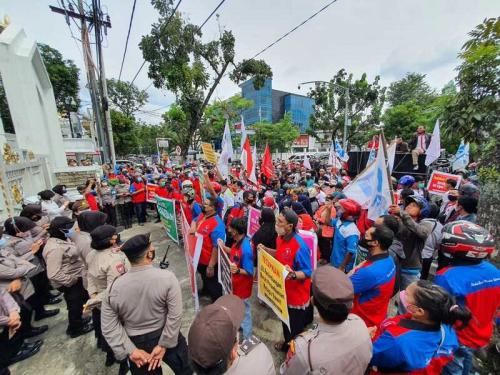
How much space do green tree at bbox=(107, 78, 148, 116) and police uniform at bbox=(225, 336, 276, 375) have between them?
4150 centimetres

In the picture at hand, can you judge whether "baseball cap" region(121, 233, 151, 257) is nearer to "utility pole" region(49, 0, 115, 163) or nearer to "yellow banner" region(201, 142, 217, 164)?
"yellow banner" region(201, 142, 217, 164)

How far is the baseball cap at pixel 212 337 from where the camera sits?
42.7 inches

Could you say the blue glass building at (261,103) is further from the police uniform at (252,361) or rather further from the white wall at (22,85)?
the police uniform at (252,361)

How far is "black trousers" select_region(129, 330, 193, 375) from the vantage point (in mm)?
2061

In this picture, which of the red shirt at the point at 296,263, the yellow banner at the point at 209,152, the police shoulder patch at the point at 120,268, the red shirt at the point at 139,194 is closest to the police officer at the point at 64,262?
the police shoulder patch at the point at 120,268

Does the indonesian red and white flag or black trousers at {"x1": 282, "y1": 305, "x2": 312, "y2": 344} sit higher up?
the indonesian red and white flag

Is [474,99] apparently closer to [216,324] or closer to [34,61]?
[216,324]

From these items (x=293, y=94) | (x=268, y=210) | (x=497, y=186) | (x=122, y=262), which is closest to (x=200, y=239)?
(x=122, y=262)

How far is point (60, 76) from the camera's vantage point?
3222 cm

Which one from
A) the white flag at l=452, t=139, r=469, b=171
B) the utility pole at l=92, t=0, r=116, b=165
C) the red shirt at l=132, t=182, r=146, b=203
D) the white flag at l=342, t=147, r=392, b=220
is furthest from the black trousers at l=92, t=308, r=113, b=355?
the utility pole at l=92, t=0, r=116, b=165

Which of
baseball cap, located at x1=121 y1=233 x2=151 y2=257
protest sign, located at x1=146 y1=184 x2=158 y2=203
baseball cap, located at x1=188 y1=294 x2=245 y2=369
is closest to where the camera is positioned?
baseball cap, located at x1=188 y1=294 x2=245 y2=369

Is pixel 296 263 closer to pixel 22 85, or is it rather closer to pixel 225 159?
pixel 225 159

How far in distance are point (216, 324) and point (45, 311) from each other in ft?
15.2

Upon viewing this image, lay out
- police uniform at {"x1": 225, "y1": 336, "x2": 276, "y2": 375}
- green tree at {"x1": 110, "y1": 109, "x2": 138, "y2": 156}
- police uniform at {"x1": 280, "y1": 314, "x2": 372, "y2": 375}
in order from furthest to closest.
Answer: green tree at {"x1": 110, "y1": 109, "x2": 138, "y2": 156}, police uniform at {"x1": 280, "y1": 314, "x2": 372, "y2": 375}, police uniform at {"x1": 225, "y1": 336, "x2": 276, "y2": 375}
